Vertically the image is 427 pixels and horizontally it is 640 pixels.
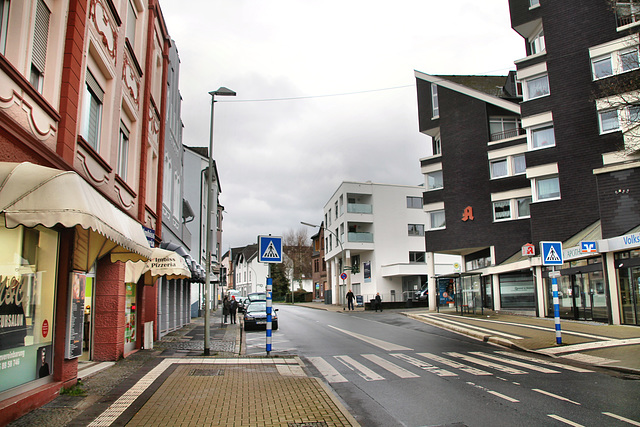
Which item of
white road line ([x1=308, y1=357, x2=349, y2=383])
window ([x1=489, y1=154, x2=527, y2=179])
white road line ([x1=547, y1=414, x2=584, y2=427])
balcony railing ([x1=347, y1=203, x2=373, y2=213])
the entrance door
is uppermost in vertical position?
balcony railing ([x1=347, y1=203, x2=373, y2=213])

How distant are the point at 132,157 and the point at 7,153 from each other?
7.99 meters

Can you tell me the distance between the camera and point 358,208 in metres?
53.4

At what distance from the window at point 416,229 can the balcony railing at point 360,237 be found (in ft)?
16.1

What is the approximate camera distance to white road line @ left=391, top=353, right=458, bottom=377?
406 inches

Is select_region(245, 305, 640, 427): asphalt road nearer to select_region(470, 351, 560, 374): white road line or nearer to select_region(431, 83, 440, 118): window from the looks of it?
select_region(470, 351, 560, 374): white road line

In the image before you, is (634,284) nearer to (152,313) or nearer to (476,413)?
(476,413)

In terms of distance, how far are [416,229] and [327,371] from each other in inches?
1780

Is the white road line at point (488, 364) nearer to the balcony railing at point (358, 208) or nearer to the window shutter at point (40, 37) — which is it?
the window shutter at point (40, 37)

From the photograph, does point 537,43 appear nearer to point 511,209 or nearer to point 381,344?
point 511,209

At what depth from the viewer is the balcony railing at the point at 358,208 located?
53162 mm

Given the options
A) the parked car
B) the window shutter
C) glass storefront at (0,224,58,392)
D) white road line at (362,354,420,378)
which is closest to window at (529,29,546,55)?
the parked car

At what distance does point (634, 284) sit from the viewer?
18203mm

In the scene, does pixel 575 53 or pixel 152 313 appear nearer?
pixel 152 313

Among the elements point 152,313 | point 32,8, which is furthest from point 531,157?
point 32,8
